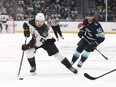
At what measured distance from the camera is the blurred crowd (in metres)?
17.1

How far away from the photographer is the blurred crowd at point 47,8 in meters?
17.1

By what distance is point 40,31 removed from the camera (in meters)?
5.64

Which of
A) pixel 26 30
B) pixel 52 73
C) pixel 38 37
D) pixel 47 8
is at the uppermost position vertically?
pixel 26 30

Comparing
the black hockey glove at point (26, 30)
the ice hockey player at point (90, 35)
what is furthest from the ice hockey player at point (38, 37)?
the ice hockey player at point (90, 35)

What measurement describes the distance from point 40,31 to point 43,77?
68 cm

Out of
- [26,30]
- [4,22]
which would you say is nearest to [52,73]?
[26,30]

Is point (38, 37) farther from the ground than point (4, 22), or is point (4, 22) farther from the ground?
point (38, 37)

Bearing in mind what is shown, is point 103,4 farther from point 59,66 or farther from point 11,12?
point 59,66

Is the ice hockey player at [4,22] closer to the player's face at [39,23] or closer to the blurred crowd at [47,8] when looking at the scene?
the blurred crowd at [47,8]

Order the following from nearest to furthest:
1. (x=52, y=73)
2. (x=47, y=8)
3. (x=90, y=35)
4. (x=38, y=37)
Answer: (x=38, y=37) < (x=52, y=73) < (x=90, y=35) < (x=47, y=8)

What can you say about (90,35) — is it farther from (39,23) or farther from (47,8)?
(47,8)

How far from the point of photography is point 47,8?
18047mm

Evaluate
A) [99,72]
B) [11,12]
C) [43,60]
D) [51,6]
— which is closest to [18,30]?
[11,12]

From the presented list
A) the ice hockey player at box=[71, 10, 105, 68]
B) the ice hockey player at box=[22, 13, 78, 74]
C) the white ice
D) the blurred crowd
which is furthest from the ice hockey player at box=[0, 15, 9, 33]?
the ice hockey player at box=[22, 13, 78, 74]
